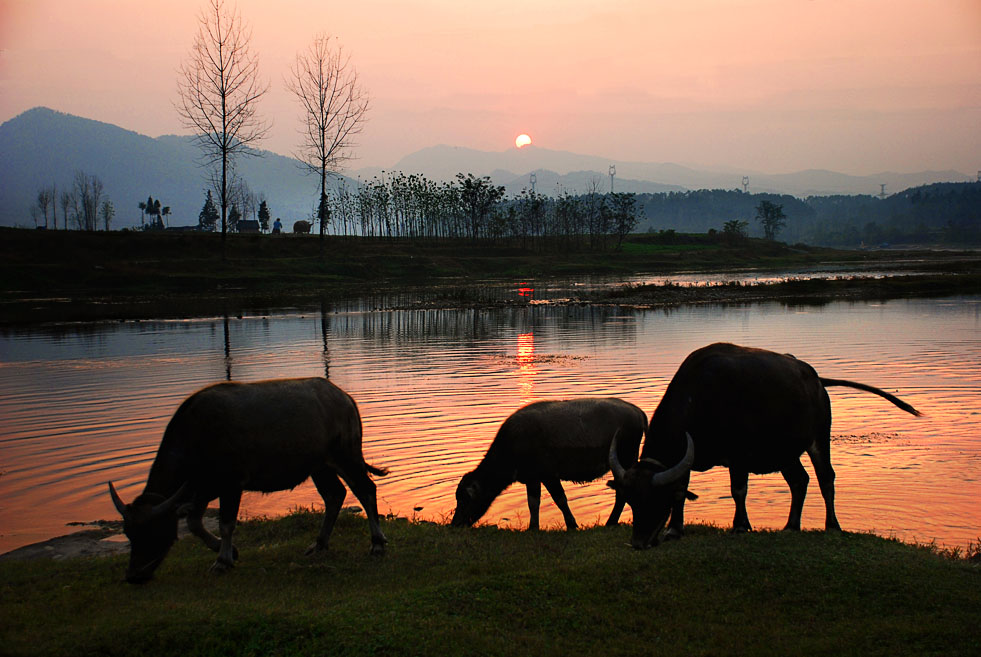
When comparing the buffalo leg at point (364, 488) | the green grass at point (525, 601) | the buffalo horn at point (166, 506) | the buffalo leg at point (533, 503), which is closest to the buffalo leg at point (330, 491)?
the buffalo leg at point (364, 488)

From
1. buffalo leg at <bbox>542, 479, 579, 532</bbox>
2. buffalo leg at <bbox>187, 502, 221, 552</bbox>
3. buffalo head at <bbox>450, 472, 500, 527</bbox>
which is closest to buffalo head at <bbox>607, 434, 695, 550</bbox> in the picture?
buffalo leg at <bbox>542, 479, 579, 532</bbox>

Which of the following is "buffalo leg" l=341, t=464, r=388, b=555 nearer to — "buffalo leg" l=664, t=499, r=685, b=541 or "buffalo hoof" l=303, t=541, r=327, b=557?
"buffalo hoof" l=303, t=541, r=327, b=557

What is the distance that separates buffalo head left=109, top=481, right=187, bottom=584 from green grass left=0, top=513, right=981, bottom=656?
21 cm

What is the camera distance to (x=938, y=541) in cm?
1027

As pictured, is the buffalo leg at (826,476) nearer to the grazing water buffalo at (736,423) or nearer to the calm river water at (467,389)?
the grazing water buffalo at (736,423)

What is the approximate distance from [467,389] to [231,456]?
38.8ft

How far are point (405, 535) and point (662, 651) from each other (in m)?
4.40

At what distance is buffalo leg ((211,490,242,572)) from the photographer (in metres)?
8.70

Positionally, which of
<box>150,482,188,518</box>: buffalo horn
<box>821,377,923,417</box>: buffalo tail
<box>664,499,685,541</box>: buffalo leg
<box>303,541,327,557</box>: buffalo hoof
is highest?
<box>821,377,923,417</box>: buffalo tail

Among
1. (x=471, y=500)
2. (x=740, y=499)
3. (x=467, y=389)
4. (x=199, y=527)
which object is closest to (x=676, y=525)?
(x=740, y=499)

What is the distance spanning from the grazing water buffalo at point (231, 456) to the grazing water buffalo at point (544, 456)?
1720mm

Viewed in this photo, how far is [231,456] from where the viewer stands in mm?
8828

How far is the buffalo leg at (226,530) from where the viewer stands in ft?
28.6

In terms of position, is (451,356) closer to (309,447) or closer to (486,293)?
(309,447)
